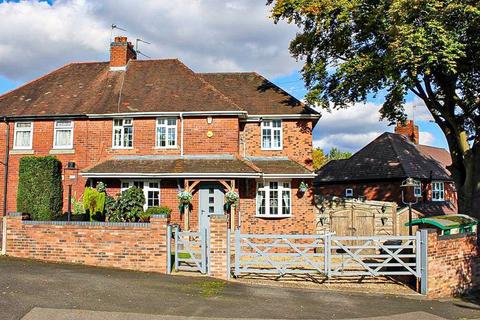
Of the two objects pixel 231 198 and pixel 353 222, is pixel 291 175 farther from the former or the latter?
pixel 353 222

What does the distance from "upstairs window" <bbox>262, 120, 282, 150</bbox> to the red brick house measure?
0.16ft

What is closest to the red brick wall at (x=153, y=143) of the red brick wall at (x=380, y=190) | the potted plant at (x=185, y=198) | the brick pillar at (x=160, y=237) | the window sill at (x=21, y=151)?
the window sill at (x=21, y=151)

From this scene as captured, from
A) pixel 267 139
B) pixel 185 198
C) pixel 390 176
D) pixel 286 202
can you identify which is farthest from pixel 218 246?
pixel 390 176

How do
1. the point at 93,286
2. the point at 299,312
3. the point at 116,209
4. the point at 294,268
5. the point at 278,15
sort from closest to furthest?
the point at 299,312 < the point at 93,286 < the point at 294,268 < the point at 116,209 < the point at 278,15

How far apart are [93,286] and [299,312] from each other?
4955 mm

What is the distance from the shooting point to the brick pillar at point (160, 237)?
12.9 meters

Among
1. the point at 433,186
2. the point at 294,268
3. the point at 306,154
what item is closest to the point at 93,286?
the point at 294,268

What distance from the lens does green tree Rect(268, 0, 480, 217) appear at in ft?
48.2

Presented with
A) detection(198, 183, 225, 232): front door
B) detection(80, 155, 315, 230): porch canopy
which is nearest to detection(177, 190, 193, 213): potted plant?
detection(80, 155, 315, 230): porch canopy

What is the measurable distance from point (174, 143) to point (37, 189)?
6180 mm

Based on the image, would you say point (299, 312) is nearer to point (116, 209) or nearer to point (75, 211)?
point (116, 209)

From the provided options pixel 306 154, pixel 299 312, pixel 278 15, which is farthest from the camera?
pixel 306 154

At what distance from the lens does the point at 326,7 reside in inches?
685

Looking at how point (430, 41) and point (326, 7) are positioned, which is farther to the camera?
point (326, 7)
